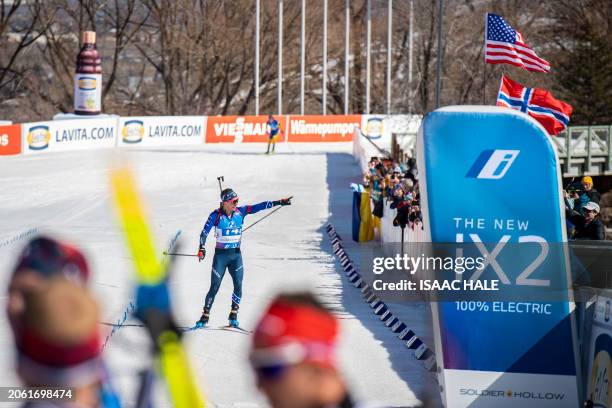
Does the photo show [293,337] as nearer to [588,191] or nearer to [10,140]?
[588,191]

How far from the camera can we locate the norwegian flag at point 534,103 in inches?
656

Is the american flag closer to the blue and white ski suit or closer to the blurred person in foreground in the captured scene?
the blue and white ski suit

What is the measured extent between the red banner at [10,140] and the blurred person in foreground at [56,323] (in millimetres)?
38840

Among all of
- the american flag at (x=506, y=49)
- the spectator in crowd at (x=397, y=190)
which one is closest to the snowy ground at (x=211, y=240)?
the spectator in crowd at (x=397, y=190)

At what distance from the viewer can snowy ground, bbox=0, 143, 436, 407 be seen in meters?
11.0

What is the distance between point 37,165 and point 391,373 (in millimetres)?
28543

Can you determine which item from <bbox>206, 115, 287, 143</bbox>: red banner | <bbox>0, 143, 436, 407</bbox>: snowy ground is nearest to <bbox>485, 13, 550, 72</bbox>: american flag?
<bbox>0, 143, 436, 407</bbox>: snowy ground

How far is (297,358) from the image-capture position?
2.31m

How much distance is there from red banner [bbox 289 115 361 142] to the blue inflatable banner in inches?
1679

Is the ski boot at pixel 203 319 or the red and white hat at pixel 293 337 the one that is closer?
the red and white hat at pixel 293 337

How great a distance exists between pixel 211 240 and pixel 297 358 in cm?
2022

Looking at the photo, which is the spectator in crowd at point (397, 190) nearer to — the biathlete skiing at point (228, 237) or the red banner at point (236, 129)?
the biathlete skiing at point (228, 237)

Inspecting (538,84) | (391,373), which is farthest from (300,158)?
(391,373)

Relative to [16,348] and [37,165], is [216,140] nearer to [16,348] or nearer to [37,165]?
[37,165]
